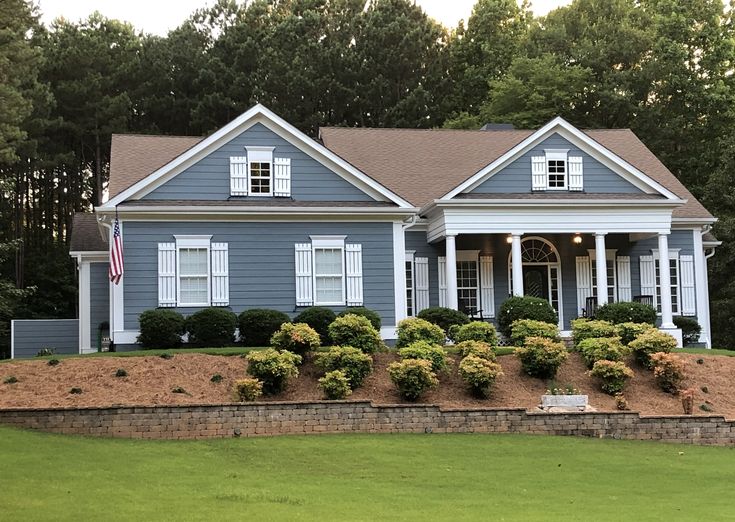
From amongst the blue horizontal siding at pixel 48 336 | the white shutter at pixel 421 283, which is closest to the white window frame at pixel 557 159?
the white shutter at pixel 421 283

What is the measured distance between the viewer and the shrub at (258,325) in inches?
866

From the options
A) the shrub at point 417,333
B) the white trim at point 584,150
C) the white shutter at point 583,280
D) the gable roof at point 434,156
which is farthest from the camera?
the gable roof at point 434,156

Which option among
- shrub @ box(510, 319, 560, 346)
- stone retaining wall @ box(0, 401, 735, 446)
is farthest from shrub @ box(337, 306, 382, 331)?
stone retaining wall @ box(0, 401, 735, 446)

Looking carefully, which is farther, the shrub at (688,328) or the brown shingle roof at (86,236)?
the shrub at (688,328)

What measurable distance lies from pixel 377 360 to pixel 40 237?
1185 inches

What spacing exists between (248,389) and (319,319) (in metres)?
5.66

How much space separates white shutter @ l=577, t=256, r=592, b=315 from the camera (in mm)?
27375

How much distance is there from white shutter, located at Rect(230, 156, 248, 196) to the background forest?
16.0 m

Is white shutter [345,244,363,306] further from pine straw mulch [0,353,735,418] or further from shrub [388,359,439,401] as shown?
shrub [388,359,439,401]

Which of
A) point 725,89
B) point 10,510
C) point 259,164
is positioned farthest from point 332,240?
point 725,89

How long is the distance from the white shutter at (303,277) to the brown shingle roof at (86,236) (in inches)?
236

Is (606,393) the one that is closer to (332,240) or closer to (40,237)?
(332,240)

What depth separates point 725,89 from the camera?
130 ft

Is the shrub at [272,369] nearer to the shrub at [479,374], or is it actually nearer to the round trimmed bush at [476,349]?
the shrub at [479,374]
